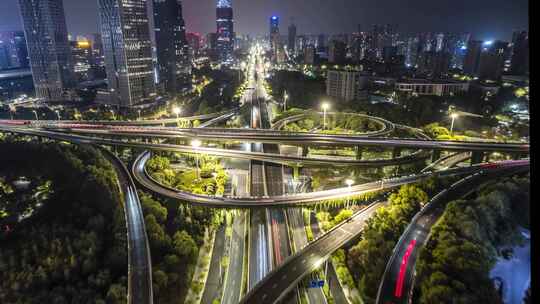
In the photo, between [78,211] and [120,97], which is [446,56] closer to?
[120,97]

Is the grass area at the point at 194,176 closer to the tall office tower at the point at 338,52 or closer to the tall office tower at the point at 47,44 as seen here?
the tall office tower at the point at 47,44

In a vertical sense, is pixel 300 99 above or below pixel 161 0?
below

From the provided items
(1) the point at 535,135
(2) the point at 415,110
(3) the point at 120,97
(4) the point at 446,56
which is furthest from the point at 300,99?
(1) the point at 535,135

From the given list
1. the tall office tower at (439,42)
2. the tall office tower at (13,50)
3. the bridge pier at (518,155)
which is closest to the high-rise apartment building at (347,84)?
the bridge pier at (518,155)

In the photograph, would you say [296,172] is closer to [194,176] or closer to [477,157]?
[194,176]

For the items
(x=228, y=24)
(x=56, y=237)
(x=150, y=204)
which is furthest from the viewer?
(x=228, y=24)

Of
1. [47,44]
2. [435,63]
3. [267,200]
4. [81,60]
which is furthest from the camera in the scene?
[81,60]

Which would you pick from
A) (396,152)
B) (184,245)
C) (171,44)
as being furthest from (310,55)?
Result: (184,245)
